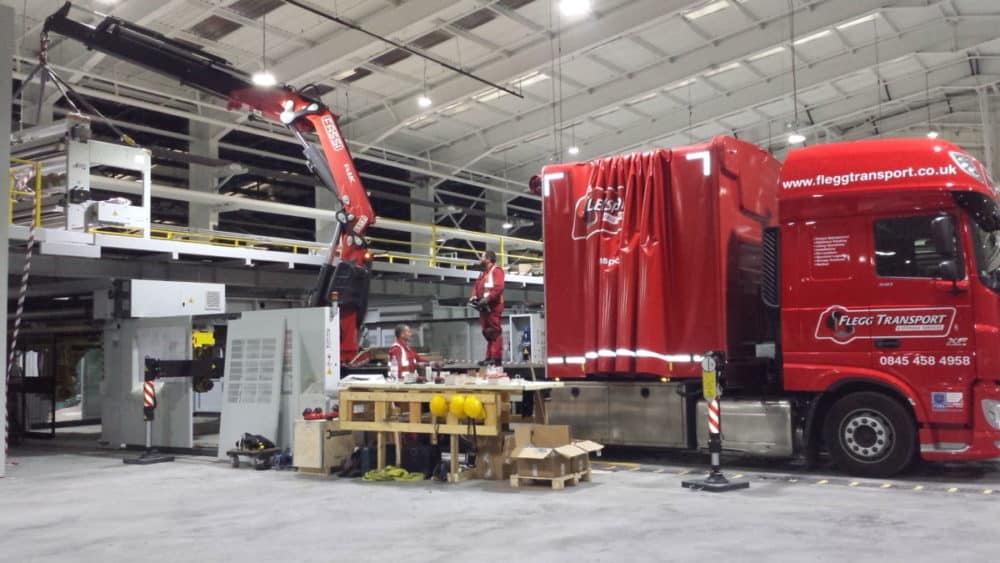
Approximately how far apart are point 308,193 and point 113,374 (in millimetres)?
16526

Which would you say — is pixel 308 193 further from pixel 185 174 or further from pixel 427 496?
pixel 427 496

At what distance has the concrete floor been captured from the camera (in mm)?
5762

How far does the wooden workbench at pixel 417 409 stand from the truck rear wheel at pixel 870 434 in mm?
2920

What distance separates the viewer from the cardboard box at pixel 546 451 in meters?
8.41

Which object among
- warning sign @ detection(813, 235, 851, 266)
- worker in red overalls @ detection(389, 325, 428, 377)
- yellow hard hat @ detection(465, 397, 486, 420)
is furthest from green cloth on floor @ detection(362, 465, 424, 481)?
warning sign @ detection(813, 235, 851, 266)

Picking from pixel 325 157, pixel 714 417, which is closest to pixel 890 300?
pixel 714 417

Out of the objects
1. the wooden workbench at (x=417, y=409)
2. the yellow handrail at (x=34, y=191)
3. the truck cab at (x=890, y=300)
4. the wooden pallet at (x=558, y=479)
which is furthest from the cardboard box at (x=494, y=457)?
the yellow handrail at (x=34, y=191)

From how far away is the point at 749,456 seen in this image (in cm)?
1043

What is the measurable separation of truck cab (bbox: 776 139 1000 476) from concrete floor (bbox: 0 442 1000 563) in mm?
567

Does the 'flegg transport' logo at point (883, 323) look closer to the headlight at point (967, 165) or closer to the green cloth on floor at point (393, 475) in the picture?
the headlight at point (967, 165)

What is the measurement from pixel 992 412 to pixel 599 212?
4.46 m

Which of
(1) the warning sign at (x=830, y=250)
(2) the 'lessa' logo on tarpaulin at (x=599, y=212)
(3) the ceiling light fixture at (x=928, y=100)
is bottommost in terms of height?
(1) the warning sign at (x=830, y=250)

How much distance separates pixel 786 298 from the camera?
872cm

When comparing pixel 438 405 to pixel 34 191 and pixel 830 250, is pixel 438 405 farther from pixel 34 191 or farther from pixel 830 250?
pixel 34 191
